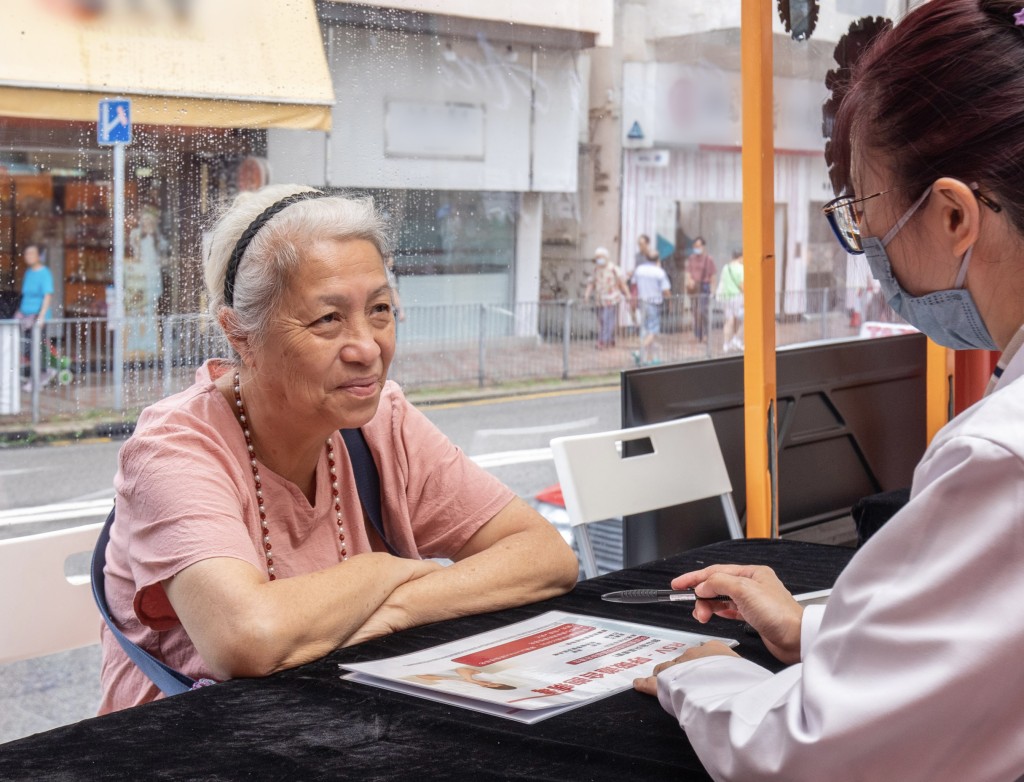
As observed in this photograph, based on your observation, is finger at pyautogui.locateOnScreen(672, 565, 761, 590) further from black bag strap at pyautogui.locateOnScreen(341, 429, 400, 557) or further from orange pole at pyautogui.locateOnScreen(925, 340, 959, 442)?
orange pole at pyautogui.locateOnScreen(925, 340, 959, 442)

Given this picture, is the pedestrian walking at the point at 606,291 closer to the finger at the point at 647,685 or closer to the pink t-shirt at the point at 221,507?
the pink t-shirt at the point at 221,507

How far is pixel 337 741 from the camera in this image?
133 centimetres

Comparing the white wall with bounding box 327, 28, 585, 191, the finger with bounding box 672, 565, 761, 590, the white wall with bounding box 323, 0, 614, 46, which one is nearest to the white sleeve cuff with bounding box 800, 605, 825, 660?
the finger with bounding box 672, 565, 761, 590

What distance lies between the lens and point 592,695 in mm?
1467

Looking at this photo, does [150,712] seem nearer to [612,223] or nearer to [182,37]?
[182,37]

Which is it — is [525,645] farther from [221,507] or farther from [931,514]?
[931,514]

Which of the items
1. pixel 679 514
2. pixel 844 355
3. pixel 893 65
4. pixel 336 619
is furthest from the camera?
pixel 844 355

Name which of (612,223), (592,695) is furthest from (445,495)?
(612,223)

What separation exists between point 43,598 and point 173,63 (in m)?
1.40

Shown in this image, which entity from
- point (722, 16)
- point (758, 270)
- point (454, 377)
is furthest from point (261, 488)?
point (722, 16)

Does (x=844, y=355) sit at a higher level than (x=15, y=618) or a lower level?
higher

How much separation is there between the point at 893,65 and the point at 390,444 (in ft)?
4.26

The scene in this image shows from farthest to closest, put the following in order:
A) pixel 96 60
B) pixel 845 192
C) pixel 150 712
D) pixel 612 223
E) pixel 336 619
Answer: pixel 612 223, pixel 96 60, pixel 336 619, pixel 150 712, pixel 845 192

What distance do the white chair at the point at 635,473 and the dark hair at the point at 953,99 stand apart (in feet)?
5.28
